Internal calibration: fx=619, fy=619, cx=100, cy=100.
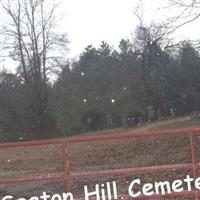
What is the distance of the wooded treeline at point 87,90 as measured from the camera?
185 feet

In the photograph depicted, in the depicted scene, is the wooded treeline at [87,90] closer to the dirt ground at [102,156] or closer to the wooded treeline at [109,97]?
the wooded treeline at [109,97]

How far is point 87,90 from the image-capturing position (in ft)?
197

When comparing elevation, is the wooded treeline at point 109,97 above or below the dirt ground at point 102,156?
above

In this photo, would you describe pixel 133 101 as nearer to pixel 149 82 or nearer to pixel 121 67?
pixel 149 82

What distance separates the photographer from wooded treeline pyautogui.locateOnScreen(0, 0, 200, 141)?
56375mm

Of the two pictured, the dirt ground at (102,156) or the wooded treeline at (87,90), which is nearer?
the dirt ground at (102,156)

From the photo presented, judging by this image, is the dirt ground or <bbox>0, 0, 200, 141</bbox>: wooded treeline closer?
the dirt ground

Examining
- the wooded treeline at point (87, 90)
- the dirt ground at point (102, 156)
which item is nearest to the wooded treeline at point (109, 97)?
the wooded treeline at point (87, 90)

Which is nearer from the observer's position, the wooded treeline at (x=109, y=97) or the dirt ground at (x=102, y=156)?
the dirt ground at (x=102, y=156)

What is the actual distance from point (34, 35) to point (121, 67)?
34.3 feet

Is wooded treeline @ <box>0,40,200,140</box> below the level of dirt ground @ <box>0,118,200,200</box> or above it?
above

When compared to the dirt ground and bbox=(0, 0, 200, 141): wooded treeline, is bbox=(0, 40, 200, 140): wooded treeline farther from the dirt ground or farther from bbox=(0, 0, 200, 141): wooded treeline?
the dirt ground

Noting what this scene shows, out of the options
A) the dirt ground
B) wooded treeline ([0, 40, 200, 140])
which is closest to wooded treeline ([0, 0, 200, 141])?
wooded treeline ([0, 40, 200, 140])

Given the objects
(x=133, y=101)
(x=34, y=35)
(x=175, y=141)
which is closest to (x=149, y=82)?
(x=133, y=101)
